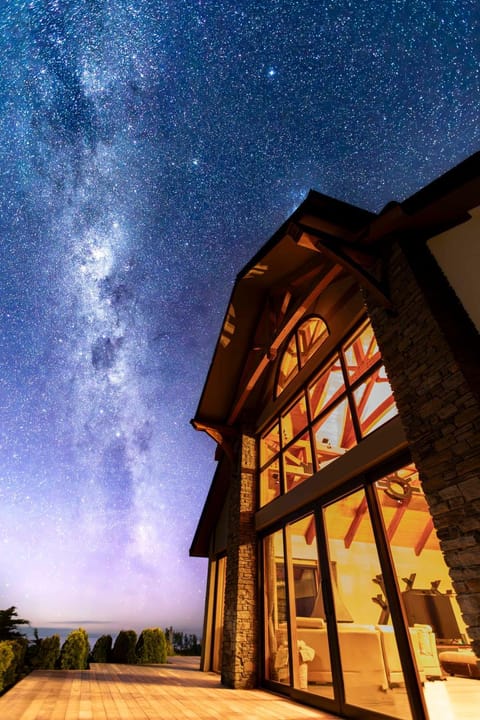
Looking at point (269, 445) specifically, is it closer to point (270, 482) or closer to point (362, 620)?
point (270, 482)

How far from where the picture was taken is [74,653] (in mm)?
9188

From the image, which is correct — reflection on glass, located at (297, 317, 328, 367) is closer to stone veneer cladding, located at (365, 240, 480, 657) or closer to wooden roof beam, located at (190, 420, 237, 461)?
stone veneer cladding, located at (365, 240, 480, 657)

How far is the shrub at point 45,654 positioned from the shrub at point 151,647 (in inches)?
115

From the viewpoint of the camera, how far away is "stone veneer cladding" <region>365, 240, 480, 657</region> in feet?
9.78

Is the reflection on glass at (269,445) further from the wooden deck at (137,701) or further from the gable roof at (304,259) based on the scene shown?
the wooden deck at (137,701)

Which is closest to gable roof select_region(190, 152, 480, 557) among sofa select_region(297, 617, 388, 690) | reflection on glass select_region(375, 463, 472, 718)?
reflection on glass select_region(375, 463, 472, 718)

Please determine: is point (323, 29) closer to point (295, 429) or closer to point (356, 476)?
point (295, 429)

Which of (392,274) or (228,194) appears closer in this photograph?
(392,274)

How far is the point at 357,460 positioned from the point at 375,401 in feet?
7.66

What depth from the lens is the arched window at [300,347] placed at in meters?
7.52

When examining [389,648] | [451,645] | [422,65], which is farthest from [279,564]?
[422,65]

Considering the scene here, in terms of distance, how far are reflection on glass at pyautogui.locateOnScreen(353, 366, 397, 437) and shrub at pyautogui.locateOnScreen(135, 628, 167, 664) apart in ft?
34.2

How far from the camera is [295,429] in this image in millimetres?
8617

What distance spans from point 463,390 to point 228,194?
11087 millimetres
